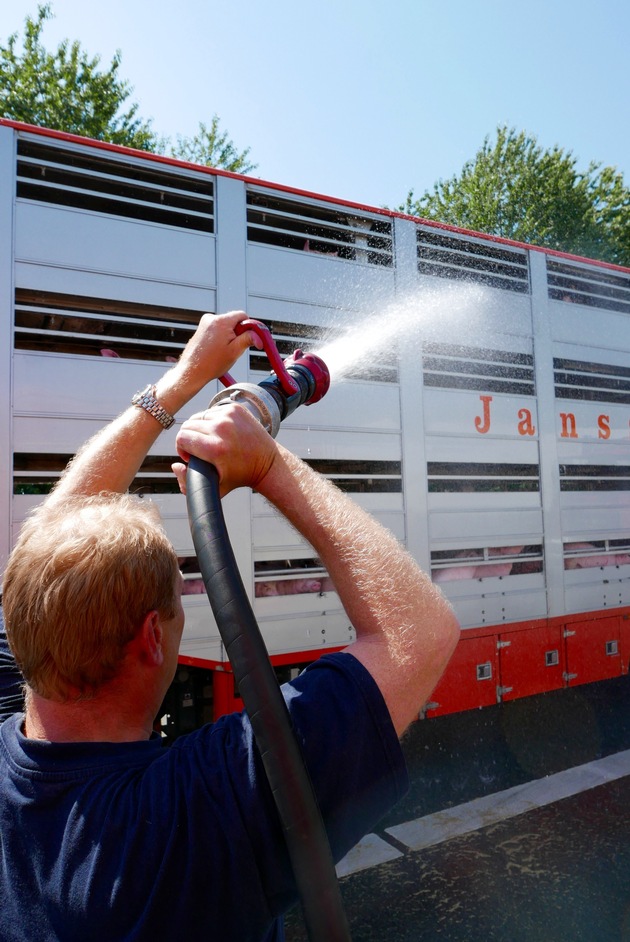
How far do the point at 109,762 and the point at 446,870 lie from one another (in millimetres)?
3270

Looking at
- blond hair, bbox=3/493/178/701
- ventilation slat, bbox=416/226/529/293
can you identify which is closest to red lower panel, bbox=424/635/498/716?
ventilation slat, bbox=416/226/529/293

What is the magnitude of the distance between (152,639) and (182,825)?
26cm

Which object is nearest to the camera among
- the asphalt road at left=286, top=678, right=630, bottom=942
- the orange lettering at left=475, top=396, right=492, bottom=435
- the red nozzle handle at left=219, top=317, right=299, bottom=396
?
the red nozzle handle at left=219, top=317, right=299, bottom=396

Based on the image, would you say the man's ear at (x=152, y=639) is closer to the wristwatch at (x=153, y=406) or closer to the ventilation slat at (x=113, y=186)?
the wristwatch at (x=153, y=406)

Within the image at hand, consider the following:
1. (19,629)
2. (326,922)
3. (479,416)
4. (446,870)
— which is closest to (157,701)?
(19,629)

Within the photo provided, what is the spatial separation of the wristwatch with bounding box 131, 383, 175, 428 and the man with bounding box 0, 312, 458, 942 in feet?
1.61

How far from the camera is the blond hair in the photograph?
3.17 ft

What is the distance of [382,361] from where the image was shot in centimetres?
Answer: 452

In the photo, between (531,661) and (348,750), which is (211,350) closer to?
(348,750)

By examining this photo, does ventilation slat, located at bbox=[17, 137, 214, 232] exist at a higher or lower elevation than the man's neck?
higher

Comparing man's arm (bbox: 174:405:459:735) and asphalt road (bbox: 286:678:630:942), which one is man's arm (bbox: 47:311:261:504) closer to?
man's arm (bbox: 174:405:459:735)

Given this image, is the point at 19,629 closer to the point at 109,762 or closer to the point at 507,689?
the point at 109,762

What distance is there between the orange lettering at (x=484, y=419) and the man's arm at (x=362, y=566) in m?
4.01

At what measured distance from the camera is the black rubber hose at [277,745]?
821 millimetres
